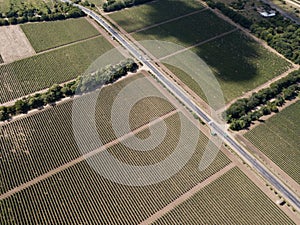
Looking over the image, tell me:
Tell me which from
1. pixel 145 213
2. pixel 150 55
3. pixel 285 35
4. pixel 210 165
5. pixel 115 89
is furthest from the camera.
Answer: pixel 285 35

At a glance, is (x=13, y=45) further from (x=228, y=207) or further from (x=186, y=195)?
(x=228, y=207)

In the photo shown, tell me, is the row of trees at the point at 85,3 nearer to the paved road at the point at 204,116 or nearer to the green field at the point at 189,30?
the paved road at the point at 204,116

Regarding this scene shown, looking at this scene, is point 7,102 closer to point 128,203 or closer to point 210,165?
point 128,203

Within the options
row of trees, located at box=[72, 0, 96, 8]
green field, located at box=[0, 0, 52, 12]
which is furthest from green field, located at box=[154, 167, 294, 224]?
green field, located at box=[0, 0, 52, 12]

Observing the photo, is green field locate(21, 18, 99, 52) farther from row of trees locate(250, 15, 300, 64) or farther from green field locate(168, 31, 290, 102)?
row of trees locate(250, 15, 300, 64)

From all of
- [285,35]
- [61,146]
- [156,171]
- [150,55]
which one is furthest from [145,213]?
[285,35]

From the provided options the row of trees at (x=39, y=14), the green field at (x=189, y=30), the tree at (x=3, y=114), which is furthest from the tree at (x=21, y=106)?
the green field at (x=189, y=30)

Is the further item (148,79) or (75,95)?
(148,79)
